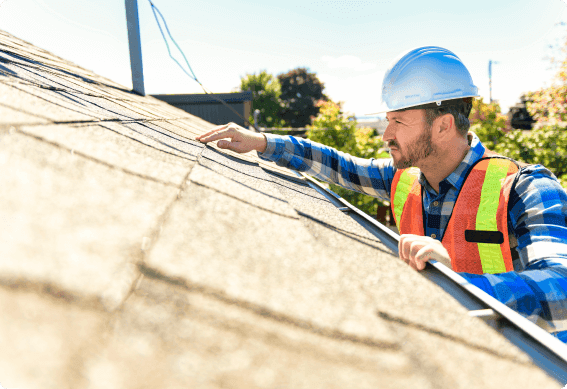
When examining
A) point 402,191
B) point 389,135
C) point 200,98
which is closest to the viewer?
point 389,135

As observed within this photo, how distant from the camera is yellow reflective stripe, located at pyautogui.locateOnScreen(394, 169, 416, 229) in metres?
3.10

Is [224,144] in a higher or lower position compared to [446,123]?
lower

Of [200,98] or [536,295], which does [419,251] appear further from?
[200,98]

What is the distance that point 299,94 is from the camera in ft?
159

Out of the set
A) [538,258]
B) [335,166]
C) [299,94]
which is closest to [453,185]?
[538,258]

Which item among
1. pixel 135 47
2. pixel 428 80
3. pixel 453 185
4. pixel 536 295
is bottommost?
pixel 536 295

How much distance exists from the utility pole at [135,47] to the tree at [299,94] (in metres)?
43.6

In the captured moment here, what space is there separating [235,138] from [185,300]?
2190 mm

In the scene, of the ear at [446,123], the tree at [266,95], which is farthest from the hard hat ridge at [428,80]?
the tree at [266,95]

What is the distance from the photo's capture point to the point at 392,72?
2.71 meters

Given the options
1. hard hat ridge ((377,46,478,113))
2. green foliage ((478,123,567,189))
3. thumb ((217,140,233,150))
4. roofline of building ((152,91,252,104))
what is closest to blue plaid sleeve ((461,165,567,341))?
hard hat ridge ((377,46,478,113))

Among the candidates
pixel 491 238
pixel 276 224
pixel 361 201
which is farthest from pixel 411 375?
pixel 361 201

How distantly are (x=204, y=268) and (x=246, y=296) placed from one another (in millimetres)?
104

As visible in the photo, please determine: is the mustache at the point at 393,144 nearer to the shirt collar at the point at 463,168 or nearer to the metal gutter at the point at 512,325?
the shirt collar at the point at 463,168
